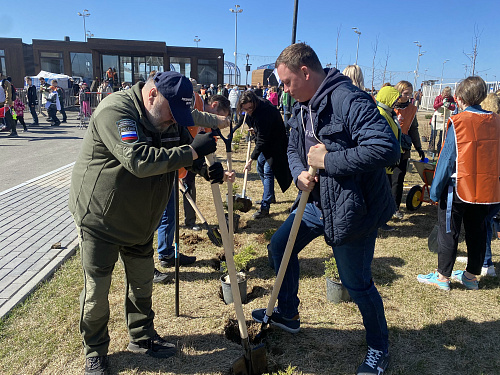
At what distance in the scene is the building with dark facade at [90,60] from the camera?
102 feet

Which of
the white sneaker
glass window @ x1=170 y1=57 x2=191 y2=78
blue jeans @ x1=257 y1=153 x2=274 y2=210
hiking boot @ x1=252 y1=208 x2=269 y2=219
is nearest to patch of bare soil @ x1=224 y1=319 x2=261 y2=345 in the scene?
the white sneaker

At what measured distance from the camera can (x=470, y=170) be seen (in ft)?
11.7

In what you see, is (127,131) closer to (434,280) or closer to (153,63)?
(434,280)

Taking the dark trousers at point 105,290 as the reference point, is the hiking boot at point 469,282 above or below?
below

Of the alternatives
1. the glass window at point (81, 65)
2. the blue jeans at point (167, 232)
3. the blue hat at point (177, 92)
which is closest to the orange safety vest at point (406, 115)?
the blue jeans at point (167, 232)

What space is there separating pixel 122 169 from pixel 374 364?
2.17 meters

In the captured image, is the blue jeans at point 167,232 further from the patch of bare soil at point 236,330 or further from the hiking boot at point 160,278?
the patch of bare soil at point 236,330

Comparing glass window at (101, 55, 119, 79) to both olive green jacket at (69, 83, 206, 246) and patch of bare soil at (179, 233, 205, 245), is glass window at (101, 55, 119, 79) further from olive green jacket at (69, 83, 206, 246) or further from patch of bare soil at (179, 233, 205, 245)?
olive green jacket at (69, 83, 206, 246)

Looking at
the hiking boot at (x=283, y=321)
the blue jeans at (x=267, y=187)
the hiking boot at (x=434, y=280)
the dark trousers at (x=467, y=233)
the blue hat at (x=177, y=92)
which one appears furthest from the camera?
the blue jeans at (x=267, y=187)

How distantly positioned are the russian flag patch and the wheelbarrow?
16.5 ft

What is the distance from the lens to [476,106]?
3.56 metres

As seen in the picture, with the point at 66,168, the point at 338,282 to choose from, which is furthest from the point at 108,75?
the point at 338,282

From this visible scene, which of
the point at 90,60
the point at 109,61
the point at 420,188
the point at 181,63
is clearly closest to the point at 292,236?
the point at 420,188

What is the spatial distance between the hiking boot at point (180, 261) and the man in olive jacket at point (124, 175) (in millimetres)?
1572
